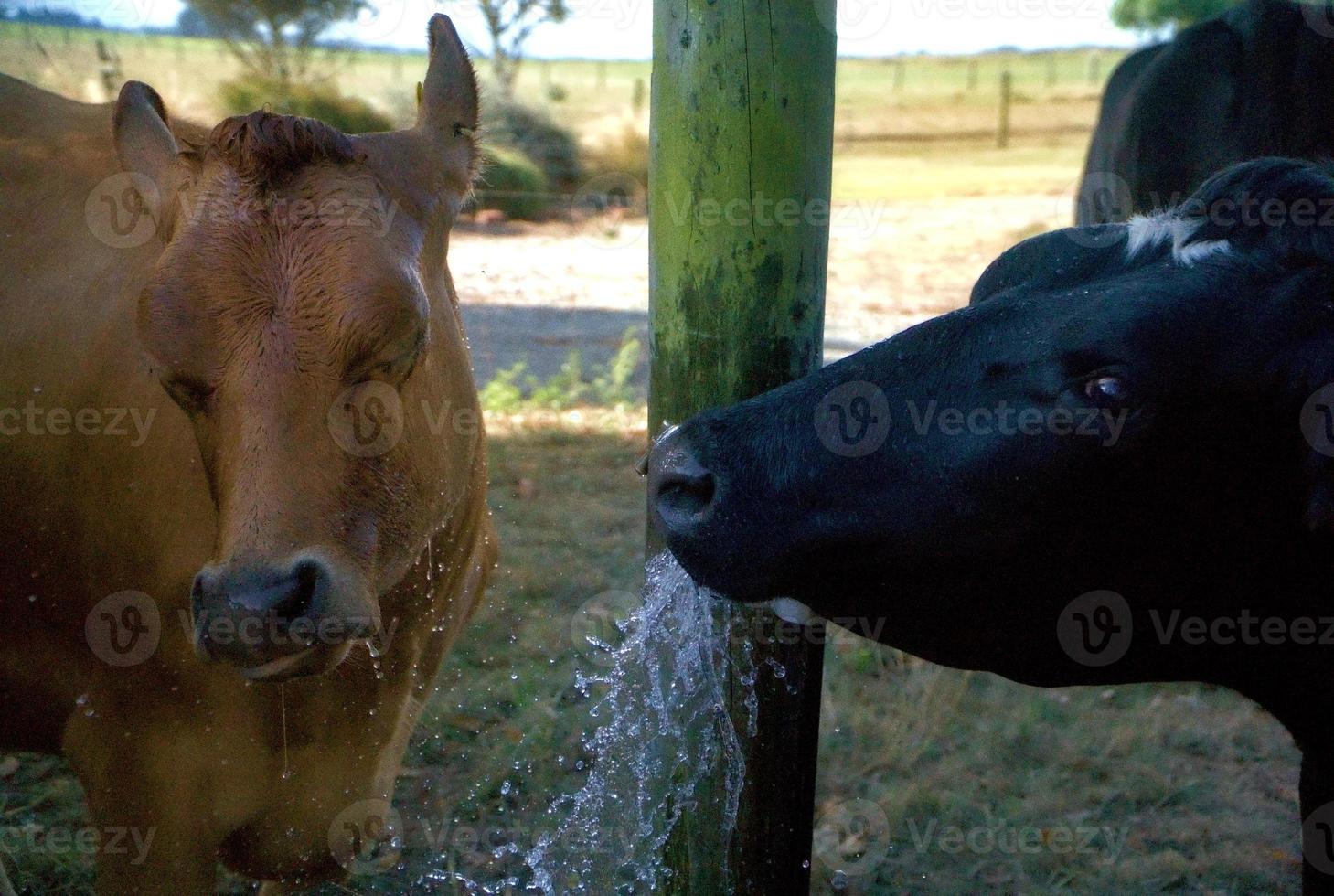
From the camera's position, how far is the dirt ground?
1027cm

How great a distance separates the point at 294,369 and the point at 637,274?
468 inches

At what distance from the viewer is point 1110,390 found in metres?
1.90

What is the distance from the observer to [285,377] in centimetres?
215

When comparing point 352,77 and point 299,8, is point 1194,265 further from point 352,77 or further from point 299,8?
point 352,77

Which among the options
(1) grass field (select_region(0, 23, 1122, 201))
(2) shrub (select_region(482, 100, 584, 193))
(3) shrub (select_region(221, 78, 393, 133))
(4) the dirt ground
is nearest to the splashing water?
(4) the dirt ground

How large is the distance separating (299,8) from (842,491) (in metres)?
13.7

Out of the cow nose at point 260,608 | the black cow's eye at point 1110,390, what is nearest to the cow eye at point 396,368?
the cow nose at point 260,608

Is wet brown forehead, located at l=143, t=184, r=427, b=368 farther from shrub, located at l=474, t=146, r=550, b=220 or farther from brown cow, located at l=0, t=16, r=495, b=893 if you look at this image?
shrub, located at l=474, t=146, r=550, b=220

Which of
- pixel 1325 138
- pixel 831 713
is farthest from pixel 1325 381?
pixel 1325 138

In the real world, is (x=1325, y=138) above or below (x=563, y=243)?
above

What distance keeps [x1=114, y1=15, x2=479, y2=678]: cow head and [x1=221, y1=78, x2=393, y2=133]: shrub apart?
423 inches

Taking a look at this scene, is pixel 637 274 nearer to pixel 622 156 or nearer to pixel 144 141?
pixel 622 156

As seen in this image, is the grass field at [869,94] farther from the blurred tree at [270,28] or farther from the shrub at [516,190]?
the shrub at [516,190]

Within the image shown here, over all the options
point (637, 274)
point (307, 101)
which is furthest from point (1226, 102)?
point (307, 101)
